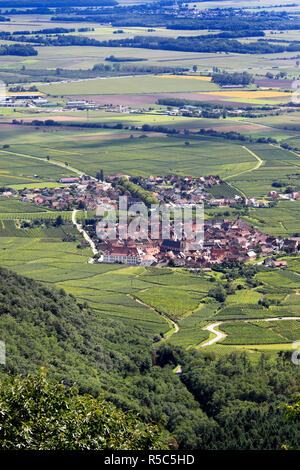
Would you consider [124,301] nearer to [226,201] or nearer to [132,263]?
[132,263]

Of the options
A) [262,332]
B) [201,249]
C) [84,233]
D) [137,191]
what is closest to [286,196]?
[137,191]

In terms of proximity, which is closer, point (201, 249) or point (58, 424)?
point (58, 424)

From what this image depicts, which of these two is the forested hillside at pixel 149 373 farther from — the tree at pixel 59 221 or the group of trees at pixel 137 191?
the group of trees at pixel 137 191

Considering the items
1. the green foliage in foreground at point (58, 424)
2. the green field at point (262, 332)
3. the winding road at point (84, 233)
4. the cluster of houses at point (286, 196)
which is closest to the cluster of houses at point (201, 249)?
the winding road at point (84, 233)

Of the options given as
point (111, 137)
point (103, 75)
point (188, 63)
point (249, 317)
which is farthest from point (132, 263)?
point (188, 63)

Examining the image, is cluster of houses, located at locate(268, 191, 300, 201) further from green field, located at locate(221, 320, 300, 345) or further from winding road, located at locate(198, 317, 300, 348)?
green field, located at locate(221, 320, 300, 345)

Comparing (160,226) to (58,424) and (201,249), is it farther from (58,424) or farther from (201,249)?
(58,424)
